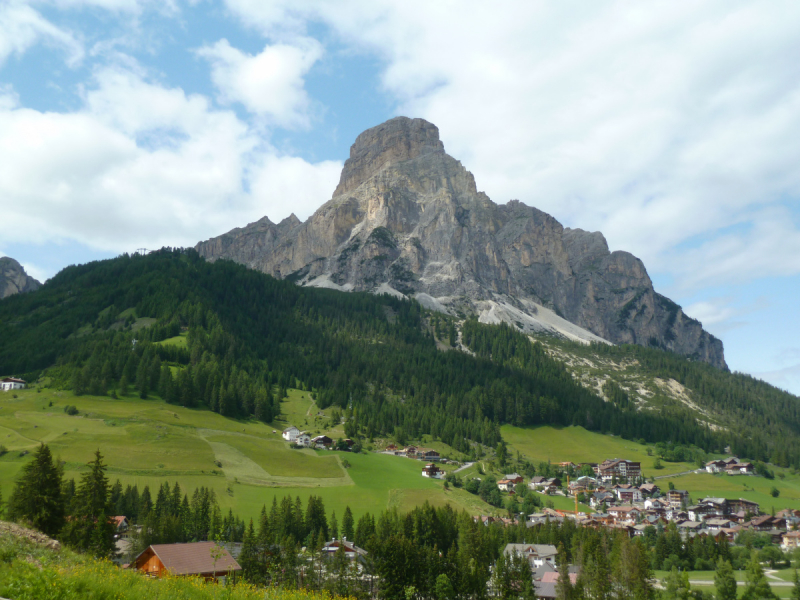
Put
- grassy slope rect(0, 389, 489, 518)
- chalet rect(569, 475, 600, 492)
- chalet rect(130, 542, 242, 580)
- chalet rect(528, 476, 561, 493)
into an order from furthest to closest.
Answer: chalet rect(569, 475, 600, 492)
chalet rect(528, 476, 561, 493)
grassy slope rect(0, 389, 489, 518)
chalet rect(130, 542, 242, 580)

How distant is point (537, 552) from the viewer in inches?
3514

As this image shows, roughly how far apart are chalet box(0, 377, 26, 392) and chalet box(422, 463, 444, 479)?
117 meters

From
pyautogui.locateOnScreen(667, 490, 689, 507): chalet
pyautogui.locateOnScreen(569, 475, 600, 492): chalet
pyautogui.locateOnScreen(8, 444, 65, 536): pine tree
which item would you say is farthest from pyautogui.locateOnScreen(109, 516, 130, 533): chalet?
pyautogui.locateOnScreen(667, 490, 689, 507): chalet

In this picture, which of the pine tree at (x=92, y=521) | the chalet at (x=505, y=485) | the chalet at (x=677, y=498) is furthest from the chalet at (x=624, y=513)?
the pine tree at (x=92, y=521)

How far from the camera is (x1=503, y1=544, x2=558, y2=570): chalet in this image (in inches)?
3455

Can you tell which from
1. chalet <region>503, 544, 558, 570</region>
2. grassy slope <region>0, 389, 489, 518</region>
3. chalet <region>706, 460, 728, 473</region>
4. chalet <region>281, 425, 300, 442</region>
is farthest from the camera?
chalet <region>706, 460, 728, 473</region>

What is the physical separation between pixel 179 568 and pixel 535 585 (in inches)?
2022

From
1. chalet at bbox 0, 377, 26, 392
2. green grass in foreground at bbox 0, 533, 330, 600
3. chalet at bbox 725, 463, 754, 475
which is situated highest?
chalet at bbox 0, 377, 26, 392

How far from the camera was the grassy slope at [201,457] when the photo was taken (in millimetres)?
97625

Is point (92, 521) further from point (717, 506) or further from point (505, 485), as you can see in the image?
point (717, 506)

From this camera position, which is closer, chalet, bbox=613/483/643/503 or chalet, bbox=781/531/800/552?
chalet, bbox=781/531/800/552

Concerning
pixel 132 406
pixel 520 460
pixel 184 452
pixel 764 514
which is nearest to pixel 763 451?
pixel 764 514

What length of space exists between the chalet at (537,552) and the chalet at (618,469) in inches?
3102

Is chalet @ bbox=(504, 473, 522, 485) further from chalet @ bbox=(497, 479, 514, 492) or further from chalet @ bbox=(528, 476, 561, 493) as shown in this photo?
chalet @ bbox=(528, 476, 561, 493)
